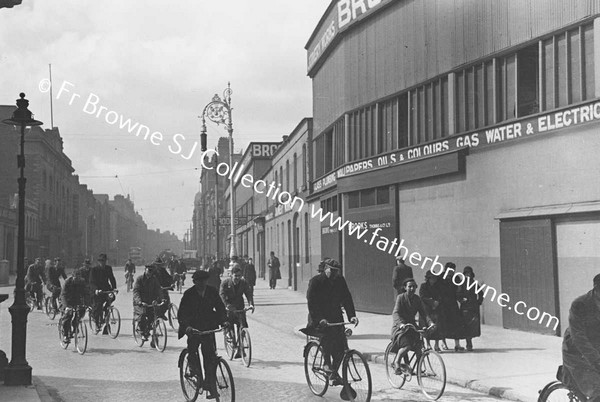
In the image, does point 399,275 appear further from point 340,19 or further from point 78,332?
point 340,19

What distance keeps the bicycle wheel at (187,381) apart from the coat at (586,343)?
4.54 metres

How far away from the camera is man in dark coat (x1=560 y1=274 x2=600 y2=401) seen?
5496 mm


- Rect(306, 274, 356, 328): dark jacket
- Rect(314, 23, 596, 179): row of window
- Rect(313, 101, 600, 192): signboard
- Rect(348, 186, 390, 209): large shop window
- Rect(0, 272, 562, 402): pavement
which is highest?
Rect(314, 23, 596, 179): row of window

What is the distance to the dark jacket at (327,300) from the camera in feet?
29.1

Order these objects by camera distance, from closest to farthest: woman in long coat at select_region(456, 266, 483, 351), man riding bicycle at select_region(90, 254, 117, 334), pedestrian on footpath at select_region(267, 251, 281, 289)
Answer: woman in long coat at select_region(456, 266, 483, 351) < man riding bicycle at select_region(90, 254, 117, 334) < pedestrian on footpath at select_region(267, 251, 281, 289)

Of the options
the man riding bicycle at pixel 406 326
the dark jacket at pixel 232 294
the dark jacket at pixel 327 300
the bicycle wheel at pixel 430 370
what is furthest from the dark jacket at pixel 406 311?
the dark jacket at pixel 232 294

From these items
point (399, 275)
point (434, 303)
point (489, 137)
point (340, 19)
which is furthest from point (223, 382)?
point (340, 19)

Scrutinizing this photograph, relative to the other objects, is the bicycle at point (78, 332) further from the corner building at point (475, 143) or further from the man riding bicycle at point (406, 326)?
the corner building at point (475, 143)

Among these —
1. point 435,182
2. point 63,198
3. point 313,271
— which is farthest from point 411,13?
point 63,198

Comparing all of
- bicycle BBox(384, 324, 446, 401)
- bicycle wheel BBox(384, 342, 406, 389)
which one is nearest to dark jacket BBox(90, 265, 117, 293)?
bicycle wheel BBox(384, 342, 406, 389)

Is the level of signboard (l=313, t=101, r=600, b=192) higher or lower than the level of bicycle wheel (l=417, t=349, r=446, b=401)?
higher

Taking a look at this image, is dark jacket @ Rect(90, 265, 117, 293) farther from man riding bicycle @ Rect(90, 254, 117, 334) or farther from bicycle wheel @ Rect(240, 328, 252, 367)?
bicycle wheel @ Rect(240, 328, 252, 367)

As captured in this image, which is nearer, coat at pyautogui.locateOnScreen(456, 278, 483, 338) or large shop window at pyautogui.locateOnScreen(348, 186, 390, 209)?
coat at pyautogui.locateOnScreen(456, 278, 483, 338)

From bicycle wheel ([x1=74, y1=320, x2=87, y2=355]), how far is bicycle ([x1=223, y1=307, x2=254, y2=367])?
282cm
